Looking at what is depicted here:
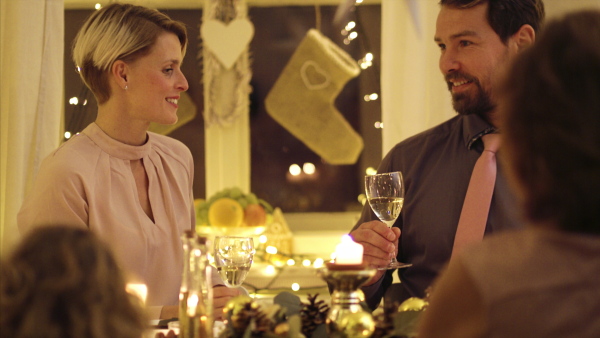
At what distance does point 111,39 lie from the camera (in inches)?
73.7

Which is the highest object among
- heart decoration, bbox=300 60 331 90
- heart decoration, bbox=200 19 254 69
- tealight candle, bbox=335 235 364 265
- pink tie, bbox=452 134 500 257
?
heart decoration, bbox=200 19 254 69

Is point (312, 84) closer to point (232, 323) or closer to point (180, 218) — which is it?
point (180, 218)

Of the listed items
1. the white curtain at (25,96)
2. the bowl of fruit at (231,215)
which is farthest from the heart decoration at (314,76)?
the white curtain at (25,96)

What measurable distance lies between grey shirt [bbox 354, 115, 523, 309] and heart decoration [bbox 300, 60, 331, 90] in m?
1.22

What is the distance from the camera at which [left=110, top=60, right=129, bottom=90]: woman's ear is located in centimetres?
189

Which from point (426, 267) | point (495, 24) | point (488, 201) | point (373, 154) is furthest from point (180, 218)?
point (373, 154)

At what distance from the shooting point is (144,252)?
5.86 ft

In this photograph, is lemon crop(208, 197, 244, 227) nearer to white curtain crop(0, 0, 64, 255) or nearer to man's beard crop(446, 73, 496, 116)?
white curtain crop(0, 0, 64, 255)

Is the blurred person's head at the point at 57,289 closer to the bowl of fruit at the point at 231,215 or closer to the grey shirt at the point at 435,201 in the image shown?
the grey shirt at the point at 435,201

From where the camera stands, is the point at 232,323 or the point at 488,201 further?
the point at 488,201

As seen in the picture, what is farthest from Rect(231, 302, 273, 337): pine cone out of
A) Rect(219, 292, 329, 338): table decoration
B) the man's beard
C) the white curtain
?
the white curtain

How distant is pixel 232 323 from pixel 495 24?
4.32 ft

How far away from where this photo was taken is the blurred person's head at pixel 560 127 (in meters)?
0.65

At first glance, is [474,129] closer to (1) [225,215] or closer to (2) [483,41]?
(2) [483,41]
